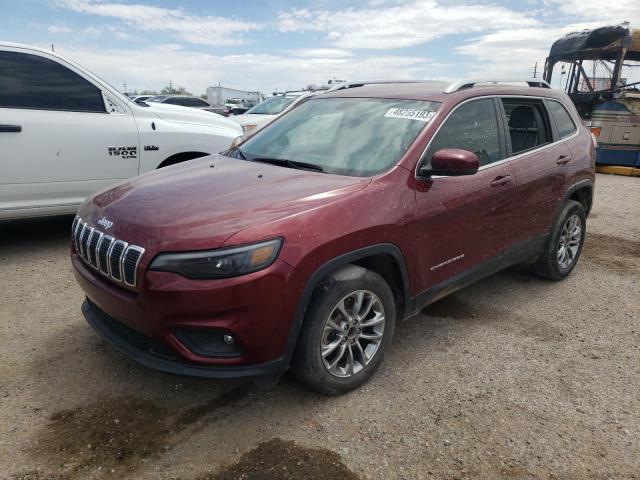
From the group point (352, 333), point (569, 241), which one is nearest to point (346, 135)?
point (352, 333)

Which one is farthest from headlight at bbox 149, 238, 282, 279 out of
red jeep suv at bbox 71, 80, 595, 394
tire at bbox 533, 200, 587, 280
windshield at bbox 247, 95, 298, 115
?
windshield at bbox 247, 95, 298, 115

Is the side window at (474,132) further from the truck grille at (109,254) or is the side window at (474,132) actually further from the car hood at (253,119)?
the car hood at (253,119)

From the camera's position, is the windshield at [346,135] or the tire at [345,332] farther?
the windshield at [346,135]

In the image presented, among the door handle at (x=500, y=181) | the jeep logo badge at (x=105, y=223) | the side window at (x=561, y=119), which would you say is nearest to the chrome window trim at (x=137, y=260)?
the jeep logo badge at (x=105, y=223)

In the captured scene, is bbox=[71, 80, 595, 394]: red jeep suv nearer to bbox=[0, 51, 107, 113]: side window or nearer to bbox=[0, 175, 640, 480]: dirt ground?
bbox=[0, 175, 640, 480]: dirt ground

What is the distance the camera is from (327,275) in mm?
2557

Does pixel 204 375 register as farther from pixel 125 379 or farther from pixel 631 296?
pixel 631 296

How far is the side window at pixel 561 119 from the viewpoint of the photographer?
14.2ft

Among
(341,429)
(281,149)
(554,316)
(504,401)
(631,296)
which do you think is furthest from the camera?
(631,296)

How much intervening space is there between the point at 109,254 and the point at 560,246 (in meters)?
3.81

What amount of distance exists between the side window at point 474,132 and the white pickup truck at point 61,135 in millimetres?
3323

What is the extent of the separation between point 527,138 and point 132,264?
10.6 feet

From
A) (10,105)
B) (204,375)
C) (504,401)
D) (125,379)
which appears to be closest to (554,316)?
(504,401)

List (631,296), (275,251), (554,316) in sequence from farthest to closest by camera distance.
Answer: (631,296), (554,316), (275,251)
